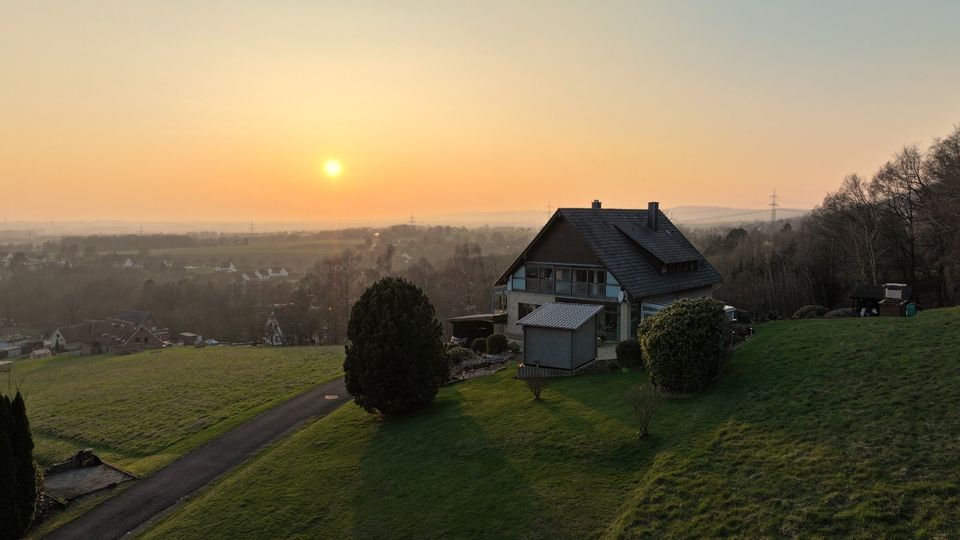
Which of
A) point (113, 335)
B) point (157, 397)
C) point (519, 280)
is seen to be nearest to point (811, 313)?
point (519, 280)

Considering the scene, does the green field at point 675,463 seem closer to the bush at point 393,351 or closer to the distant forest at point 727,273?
the bush at point 393,351

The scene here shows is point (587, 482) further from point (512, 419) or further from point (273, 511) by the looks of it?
point (273, 511)

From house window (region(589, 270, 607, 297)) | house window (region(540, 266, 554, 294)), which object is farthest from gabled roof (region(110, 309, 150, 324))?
house window (region(589, 270, 607, 297))

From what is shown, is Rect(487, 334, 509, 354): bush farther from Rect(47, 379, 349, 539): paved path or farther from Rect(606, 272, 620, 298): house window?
Rect(47, 379, 349, 539): paved path

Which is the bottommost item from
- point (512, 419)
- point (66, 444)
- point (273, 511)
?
point (66, 444)

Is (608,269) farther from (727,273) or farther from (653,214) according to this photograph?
(727,273)

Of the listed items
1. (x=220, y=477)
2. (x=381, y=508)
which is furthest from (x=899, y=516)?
(x=220, y=477)

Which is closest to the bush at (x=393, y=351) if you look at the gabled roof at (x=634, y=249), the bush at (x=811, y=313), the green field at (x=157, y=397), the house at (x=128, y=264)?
the green field at (x=157, y=397)
